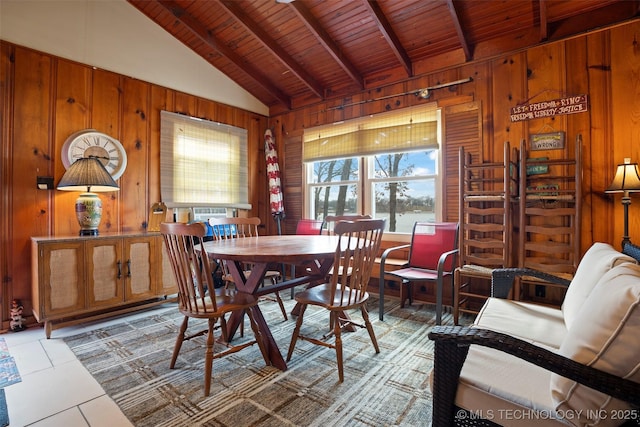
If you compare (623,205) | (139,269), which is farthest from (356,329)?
(623,205)

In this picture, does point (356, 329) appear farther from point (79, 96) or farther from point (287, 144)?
point (79, 96)

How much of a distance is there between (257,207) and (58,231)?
2353mm

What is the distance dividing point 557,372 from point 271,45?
381cm

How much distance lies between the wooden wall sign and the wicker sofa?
208cm

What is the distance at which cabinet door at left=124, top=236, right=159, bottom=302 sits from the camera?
2938 mm

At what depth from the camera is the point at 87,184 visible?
272 centimetres

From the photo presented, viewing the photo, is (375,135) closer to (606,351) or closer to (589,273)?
(589,273)

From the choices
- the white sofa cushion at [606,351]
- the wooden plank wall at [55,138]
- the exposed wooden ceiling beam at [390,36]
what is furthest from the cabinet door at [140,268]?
the white sofa cushion at [606,351]

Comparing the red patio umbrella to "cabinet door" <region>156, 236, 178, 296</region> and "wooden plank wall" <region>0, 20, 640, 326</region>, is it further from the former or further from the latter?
"cabinet door" <region>156, 236, 178, 296</region>

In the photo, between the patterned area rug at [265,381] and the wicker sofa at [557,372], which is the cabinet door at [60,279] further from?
the wicker sofa at [557,372]

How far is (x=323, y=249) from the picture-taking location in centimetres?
210

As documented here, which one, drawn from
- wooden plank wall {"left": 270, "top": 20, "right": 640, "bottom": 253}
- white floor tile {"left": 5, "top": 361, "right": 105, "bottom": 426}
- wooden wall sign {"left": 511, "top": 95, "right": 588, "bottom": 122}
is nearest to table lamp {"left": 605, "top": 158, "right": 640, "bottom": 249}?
wooden plank wall {"left": 270, "top": 20, "right": 640, "bottom": 253}

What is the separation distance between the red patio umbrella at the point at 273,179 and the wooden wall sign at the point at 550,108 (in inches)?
116

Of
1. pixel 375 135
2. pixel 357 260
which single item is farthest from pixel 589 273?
pixel 375 135
